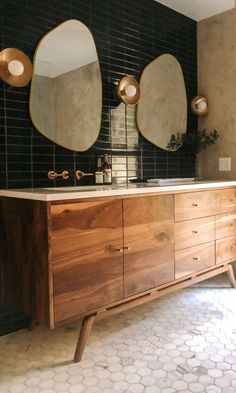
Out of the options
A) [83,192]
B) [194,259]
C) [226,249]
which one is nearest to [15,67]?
[83,192]

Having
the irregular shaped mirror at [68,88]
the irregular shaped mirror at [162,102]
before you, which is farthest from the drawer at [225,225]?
the irregular shaped mirror at [68,88]

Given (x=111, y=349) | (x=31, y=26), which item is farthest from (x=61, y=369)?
(x=31, y=26)

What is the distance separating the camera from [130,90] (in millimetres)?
2170

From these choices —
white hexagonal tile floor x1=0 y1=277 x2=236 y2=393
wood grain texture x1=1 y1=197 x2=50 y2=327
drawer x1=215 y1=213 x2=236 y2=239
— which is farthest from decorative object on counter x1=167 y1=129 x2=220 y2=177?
wood grain texture x1=1 y1=197 x2=50 y2=327

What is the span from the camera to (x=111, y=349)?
1.60 m

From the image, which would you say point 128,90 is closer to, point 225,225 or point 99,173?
point 99,173

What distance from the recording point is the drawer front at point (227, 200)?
2.20 meters

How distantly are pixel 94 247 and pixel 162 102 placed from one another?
1.49 meters

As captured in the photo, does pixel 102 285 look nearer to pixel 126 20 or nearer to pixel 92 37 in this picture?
pixel 92 37

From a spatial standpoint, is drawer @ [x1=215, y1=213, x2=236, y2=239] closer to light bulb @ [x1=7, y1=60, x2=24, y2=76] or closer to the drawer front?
the drawer front

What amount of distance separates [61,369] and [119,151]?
4.39 ft

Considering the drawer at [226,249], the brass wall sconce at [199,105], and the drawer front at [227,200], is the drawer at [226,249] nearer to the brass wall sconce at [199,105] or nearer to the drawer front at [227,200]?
the drawer front at [227,200]

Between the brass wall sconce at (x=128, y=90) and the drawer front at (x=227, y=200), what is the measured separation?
838 millimetres

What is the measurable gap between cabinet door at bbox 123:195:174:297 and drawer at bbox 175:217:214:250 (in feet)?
0.21
